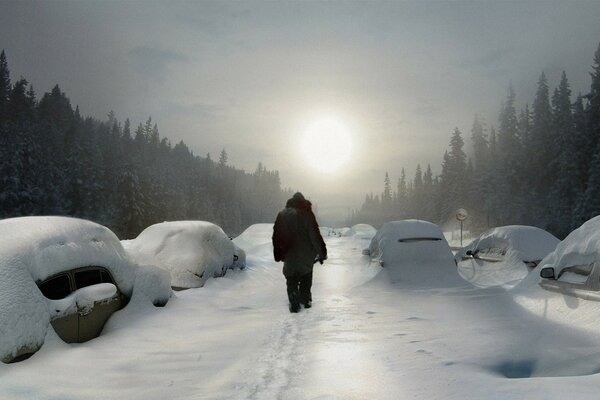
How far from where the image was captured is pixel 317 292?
888 cm

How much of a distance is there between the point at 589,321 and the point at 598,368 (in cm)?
92

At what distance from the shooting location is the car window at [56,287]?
14.5ft

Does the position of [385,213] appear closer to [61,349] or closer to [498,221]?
[498,221]

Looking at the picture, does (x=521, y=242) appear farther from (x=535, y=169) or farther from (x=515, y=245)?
(x=535, y=169)

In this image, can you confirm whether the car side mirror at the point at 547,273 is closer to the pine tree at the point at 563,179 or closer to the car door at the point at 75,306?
the car door at the point at 75,306

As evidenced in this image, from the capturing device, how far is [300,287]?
7293 millimetres

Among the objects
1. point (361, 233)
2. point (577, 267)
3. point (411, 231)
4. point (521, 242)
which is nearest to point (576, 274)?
point (577, 267)

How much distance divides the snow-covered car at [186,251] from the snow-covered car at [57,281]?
2667 millimetres

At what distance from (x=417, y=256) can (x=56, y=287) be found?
22.8 feet

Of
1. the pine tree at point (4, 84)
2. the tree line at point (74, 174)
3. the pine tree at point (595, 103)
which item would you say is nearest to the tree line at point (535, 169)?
the pine tree at point (595, 103)

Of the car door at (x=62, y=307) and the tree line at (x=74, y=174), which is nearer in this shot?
the car door at (x=62, y=307)

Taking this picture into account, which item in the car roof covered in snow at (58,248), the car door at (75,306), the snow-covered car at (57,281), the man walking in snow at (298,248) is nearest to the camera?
the snow-covered car at (57,281)

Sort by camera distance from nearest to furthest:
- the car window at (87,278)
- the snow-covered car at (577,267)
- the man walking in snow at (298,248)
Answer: the snow-covered car at (577,267) < the car window at (87,278) < the man walking in snow at (298,248)

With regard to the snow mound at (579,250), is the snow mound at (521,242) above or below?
below
